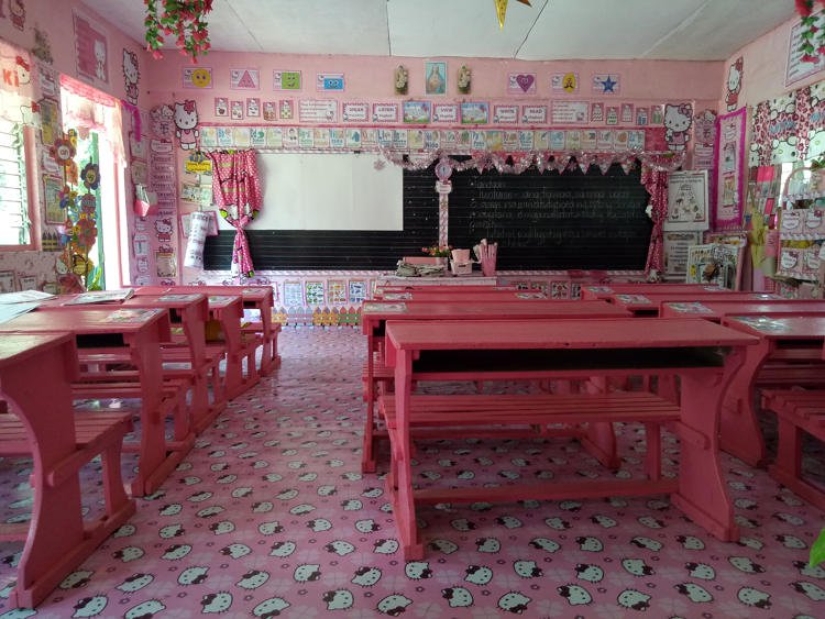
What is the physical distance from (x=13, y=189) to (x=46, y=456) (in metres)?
3.29

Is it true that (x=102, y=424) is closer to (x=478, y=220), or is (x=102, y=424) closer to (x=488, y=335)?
(x=488, y=335)

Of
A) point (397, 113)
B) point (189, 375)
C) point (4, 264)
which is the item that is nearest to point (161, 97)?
point (397, 113)

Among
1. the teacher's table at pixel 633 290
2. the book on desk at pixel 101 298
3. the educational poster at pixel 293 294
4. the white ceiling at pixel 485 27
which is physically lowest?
the educational poster at pixel 293 294

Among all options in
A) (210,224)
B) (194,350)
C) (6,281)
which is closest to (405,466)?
(194,350)

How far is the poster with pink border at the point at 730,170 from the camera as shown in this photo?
604 cm

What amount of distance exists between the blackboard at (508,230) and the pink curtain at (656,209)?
9cm

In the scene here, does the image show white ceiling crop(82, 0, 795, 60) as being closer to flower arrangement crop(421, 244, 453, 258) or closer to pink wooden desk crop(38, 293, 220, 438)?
flower arrangement crop(421, 244, 453, 258)

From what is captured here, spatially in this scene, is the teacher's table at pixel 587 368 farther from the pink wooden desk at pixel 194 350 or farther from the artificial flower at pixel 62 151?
the artificial flower at pixel 62 151

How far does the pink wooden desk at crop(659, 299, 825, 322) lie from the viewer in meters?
2.80

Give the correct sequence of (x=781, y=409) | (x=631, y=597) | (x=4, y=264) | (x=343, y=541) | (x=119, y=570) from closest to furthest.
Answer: (x=631, y=597) → (x=119, y=570) → (x=343, y=541) → (x=781, y=409) → (x=4, y=264)

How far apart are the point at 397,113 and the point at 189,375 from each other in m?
4.45

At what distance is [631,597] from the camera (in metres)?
1.62

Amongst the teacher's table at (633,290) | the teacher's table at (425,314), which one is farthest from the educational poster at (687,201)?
the teacher's table at (425,314)

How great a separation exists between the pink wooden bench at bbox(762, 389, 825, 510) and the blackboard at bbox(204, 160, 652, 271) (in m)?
4.40
